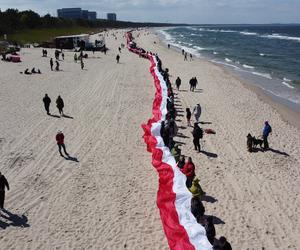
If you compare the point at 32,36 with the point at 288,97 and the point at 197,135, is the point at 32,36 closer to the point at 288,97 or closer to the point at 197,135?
the point at 288,97

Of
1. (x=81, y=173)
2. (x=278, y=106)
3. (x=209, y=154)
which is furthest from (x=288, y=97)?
(x=81, y=173)

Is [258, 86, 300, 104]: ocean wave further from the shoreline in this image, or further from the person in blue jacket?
the person in blue jacket

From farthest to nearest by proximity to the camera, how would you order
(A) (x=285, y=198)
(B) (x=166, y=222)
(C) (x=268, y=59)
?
(C) (x=268, y=59) → (A) (x=285, y=198) → (B) (x=166, y=222)

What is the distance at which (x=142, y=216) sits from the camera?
1121cm

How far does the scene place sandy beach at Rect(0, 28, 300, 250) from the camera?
34.3 feet

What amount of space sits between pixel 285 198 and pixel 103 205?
5540mm

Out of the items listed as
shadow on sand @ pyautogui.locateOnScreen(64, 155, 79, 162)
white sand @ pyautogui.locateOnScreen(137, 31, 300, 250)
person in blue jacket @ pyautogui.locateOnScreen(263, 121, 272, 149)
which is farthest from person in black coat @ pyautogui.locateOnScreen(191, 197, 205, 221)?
person in blue jacket @ pyautogui.locateOnScreen(263, 121, 272, 149)

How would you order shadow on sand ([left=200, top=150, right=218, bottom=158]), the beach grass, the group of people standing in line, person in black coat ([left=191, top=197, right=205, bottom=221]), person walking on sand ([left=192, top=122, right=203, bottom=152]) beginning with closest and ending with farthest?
the group of people standing in line
person in black coat ([left=191, top=197, right=205, bottom=221])
person walking on sand ([left=192, top=122, right=203, bottom=152])
shadow on sand ([left=200, top=150, right=218, bottom=158])
the beach grass

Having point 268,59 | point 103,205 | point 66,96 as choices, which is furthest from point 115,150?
point 268,59

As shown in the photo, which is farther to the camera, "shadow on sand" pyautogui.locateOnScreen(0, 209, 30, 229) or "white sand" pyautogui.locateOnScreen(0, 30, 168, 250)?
"shadow on sand" pyautogui.locateOnScreen(0, 209, 30, 229)

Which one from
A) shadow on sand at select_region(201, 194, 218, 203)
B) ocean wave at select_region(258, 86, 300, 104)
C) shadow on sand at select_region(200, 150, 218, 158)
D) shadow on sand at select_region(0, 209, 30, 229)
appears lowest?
ocean wave at select_region(258, 86, 300, 104)

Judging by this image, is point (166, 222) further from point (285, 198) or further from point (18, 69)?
point (18, 69)

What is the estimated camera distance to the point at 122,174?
14.0 m

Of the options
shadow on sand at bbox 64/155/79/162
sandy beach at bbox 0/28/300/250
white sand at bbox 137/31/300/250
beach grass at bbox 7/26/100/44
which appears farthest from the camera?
beach grass at bbox 7/26/100/44
